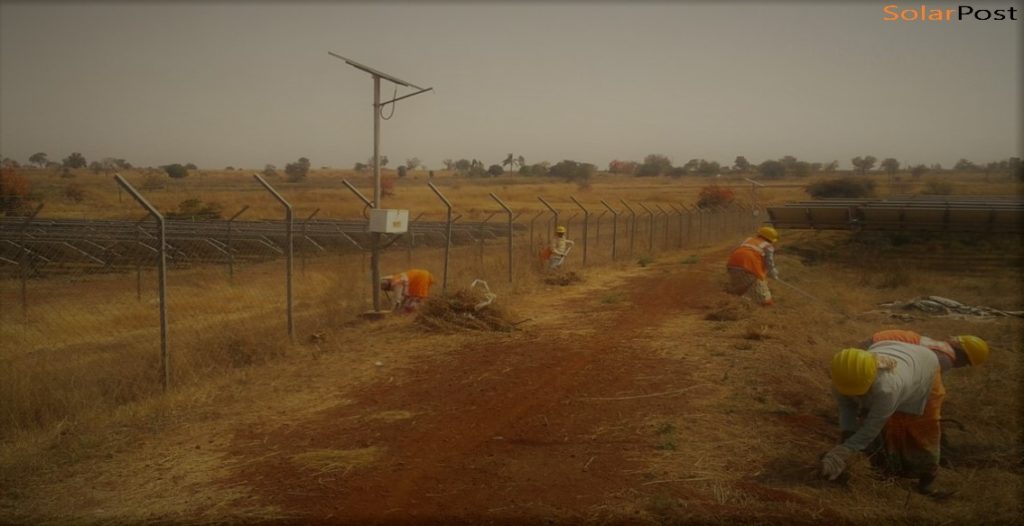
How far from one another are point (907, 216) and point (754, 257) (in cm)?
1054

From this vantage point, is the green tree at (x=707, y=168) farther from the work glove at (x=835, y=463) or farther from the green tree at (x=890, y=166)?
the work glove at (x=835, y=463)

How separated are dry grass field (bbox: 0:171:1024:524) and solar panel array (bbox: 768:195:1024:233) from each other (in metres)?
6.09

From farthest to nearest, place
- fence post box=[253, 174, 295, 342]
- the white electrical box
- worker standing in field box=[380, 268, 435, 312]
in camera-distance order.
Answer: worker standing in field box=[380, 268, 435, 312]
the white electrical box
fence post box=[253, 174, 295, 342]

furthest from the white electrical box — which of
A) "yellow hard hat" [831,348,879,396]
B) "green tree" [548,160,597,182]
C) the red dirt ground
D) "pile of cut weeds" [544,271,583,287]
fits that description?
"green tree" [548,160,597,182]

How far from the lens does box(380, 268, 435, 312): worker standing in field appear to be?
1223cm

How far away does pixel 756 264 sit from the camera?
41.3 ft

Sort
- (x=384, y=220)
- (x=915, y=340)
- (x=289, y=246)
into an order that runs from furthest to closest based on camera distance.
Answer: (x=384, y=220)
(x=289, y=246)
(x=915, y=340)

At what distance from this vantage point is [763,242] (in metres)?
12.5

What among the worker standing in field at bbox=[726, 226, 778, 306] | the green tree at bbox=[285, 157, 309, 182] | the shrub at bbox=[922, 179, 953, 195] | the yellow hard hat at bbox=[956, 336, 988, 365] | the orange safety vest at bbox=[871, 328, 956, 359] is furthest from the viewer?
the green tree at bbox=[285, 157, 309, 182]

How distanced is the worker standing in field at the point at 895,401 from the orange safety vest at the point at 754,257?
684 cm

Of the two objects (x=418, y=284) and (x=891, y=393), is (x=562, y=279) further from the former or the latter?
(x=891, y=393)

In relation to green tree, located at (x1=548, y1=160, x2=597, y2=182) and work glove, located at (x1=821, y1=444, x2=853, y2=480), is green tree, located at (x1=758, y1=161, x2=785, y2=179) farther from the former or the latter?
work glove, located at (x1=821, y1=444, x2=853, y2=480)

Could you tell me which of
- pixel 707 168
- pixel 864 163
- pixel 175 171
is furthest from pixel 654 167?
pixel 175 171

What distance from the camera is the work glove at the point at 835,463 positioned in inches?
192
